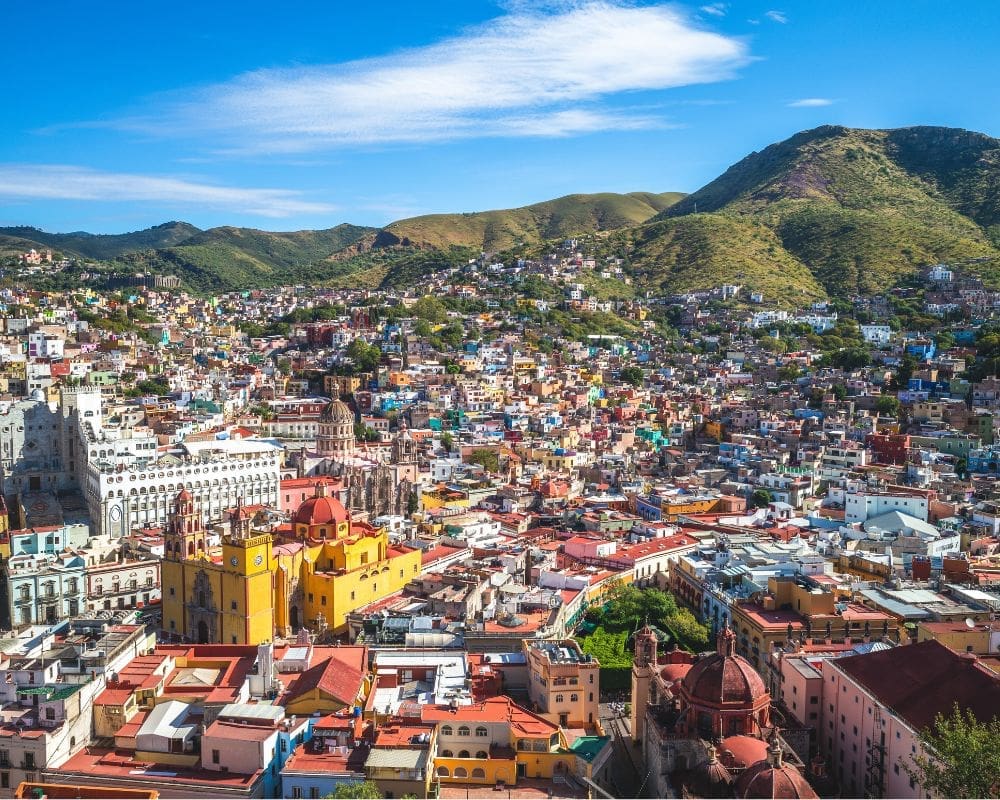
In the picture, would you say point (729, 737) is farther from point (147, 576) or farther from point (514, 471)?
point (514, 471)

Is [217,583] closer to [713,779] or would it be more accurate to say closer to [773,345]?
[713,779]

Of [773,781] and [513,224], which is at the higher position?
[513,224]

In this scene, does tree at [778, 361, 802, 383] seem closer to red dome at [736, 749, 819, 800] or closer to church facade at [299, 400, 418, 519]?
church facade at [299, 400, 418, 519]

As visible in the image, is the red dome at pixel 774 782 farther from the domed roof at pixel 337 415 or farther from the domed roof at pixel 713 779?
the domed roof at pixel 337 415

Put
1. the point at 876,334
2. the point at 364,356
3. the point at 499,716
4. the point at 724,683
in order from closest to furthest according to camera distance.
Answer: the point at 724,683
the point at 499,716
the point at 364,356
the point at 876,334

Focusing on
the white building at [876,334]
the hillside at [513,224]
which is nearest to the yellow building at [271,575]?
the white building at [876,334]

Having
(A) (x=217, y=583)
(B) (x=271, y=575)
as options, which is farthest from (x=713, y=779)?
(A) (x=217, y=583)
